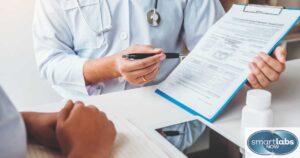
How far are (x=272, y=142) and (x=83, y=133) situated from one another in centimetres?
30

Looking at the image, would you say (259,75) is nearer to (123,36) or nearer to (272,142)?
(272,142)

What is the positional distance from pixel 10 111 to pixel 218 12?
87cm

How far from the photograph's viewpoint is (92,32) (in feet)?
3.43

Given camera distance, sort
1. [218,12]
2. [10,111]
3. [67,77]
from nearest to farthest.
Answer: [10,111] → [67,77] → [218,12]

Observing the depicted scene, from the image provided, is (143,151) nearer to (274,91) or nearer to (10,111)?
(10,111)

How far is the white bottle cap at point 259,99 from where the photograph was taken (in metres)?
0.55

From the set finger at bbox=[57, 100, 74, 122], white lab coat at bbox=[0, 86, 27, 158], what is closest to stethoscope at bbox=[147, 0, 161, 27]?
finger at bbox=[57, 100, 74, 122]

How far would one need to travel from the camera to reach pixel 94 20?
1047 mm

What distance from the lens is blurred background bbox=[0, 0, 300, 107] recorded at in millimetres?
1533

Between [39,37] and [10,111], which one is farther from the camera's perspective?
[39,37]

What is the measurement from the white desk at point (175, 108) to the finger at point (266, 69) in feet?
0.20

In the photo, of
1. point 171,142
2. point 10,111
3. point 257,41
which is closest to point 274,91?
point 257,41

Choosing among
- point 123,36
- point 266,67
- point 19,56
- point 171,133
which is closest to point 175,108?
point 171,133

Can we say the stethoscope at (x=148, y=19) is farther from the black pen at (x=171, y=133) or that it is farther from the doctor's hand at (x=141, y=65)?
the black pen at (x=171, y=133)
